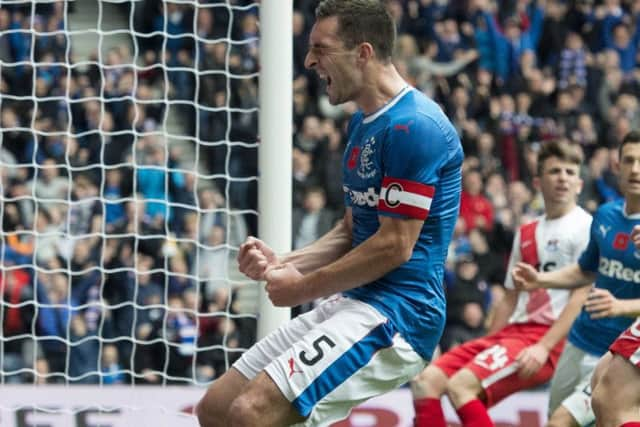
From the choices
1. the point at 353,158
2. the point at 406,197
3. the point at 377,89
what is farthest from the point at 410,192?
the point at 377,89

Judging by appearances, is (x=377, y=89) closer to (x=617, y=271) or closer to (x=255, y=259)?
(x=255, y=259)

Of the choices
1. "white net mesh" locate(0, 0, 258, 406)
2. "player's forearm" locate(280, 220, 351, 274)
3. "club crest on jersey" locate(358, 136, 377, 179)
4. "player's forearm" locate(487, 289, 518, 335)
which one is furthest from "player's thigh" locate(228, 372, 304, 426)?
"white net mesh" locate(0, 0, 258, 406)

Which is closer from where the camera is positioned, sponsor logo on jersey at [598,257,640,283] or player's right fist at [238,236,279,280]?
player's right fist at [238,236,279,280]

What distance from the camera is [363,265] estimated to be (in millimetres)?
4516

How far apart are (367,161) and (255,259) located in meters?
0.53

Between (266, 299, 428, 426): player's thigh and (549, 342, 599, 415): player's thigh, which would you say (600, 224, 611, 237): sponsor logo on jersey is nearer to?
(549, 342, 599, 415): player's thigh

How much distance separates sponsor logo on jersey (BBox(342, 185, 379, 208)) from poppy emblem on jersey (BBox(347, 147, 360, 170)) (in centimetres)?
9

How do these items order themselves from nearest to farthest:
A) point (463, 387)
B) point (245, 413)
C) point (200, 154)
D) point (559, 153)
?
point (245, 413) < point (463, 387) < point (559, 153) < point (200, 154)

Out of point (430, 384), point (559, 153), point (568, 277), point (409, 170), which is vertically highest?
point (409, 170)

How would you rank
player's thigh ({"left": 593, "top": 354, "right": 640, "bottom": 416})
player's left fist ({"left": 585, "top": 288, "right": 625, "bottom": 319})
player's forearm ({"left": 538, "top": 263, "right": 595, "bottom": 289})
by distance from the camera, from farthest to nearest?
player's forearm ({"left": 538, "top": 263, "right": 595, "bottom": 289})
player's left fist ({"left": 585, "top": 288, "right": 625, "bottom": 319})
player's thigh ({"left": 593, "top": 354, "right": 640, "bottom": 416})

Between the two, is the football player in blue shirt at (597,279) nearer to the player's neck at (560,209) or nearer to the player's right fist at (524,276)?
the player's right fist at (524,276)

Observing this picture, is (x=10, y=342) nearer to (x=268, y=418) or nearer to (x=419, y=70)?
(x=268, y=418)

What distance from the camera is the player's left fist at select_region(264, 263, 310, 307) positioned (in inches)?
181

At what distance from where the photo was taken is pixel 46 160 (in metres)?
9.90
